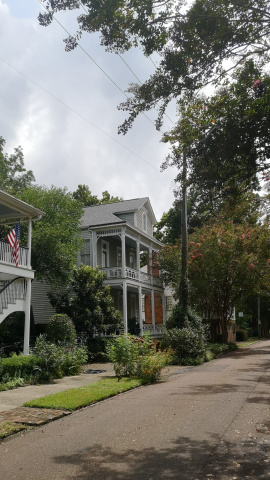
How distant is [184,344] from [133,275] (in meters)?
8.66

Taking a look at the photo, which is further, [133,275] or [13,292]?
[133,275]

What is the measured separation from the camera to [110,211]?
1151 inches

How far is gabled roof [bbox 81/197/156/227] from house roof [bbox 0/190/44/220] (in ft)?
29.6

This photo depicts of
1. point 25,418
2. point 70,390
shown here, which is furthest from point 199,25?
point 70,390

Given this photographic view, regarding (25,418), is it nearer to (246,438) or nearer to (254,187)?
(246,438)

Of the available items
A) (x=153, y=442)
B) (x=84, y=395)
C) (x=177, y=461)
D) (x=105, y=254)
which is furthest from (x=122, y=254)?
(x=177, y=461)

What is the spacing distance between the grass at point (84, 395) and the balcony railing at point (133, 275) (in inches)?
494

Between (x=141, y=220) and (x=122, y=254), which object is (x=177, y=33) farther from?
(x=141, y=220)

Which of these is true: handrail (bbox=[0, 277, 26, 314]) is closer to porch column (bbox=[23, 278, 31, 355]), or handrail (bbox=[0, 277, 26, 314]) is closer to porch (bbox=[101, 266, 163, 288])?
Result: porch column (bbox=[23, 278, 31, 355])

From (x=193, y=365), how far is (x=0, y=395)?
9.26 metres

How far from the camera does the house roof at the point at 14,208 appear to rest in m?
15.1


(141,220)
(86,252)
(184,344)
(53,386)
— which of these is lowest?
(53,386)

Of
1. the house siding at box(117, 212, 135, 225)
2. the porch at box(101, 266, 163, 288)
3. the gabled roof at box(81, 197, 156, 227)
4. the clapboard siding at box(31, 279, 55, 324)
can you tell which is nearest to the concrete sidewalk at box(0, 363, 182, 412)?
the clapboard siding at box(31, 279, 55, 324)

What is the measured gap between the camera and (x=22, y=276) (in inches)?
636
